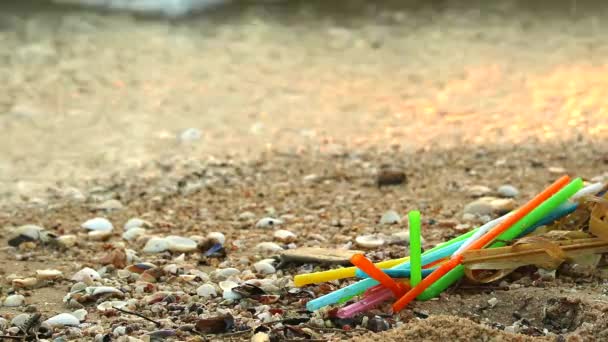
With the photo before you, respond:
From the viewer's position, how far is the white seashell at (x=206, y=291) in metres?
2.23

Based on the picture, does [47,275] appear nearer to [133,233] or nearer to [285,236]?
[133,233]

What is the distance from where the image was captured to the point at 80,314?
84.7 inches

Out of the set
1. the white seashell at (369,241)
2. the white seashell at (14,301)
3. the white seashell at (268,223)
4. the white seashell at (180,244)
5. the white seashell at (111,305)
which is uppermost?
the white seashell at (369,241)

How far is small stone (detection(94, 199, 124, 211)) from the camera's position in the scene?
10.5 ft

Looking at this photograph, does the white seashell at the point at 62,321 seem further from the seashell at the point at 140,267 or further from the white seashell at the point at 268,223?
the white seashell at the point at 268,223

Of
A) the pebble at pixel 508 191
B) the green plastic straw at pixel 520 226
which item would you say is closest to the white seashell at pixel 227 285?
the green plastic straw at pixel 520 226

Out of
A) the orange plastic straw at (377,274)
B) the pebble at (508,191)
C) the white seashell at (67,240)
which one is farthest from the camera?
the pebble at (508,191)

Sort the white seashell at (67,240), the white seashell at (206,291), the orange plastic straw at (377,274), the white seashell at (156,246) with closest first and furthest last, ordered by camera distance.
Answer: the orange plastic straw at (377,274), the white seashell at (206,291), the white seashell at (156,246), the white seashell at (67,240)

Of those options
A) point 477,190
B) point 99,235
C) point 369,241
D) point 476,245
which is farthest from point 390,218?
point 99,235

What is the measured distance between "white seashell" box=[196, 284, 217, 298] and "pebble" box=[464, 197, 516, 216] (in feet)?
3.17

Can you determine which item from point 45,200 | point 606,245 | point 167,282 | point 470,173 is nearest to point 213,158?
point 45,200

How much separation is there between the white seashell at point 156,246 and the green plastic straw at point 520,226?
0.89m

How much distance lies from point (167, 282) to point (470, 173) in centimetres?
140

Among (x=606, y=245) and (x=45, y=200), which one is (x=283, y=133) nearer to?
(x=45, y=200)
